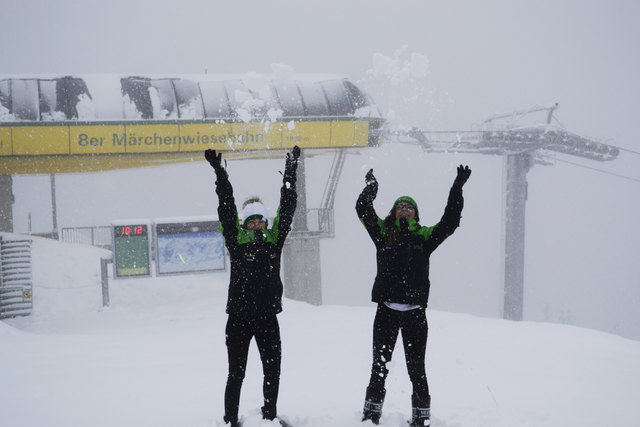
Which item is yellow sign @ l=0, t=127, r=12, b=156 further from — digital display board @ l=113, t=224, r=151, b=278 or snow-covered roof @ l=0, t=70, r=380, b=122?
digital display board @ l=113, t=224, r=151, b=278

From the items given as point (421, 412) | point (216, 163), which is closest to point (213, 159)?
point (216, 163)

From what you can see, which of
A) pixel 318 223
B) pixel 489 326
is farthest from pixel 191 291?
pixel 489 326

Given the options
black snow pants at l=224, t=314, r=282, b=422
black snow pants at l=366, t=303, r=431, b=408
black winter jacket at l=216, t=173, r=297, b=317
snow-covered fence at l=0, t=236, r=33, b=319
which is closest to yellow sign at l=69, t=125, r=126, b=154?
snow-covered fence at l=0, t=236, r=33, b=319

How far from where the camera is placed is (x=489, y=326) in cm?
823

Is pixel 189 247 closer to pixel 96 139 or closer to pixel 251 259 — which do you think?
pixel 96 139

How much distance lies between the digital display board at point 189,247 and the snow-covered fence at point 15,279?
3480 mm

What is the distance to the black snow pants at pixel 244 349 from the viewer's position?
11.6 ft

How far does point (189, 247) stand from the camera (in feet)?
36.6

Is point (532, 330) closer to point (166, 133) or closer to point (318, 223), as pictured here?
point (318, 223)

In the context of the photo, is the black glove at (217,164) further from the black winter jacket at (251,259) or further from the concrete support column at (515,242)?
the concrete support column at (515,242)

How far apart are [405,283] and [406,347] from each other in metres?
0.46

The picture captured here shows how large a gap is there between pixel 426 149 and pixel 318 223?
726 cm

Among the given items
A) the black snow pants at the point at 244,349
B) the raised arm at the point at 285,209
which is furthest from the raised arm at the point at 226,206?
the black snow pants at the point at 244,349

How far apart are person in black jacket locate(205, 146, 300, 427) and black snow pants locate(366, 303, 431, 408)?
715 mm
